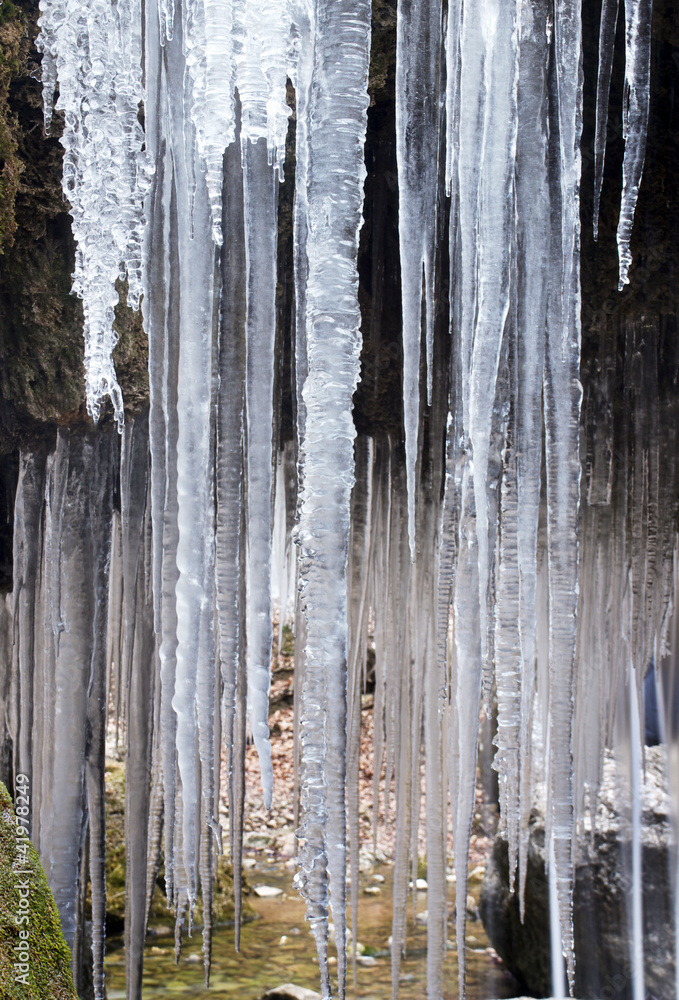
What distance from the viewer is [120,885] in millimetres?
6602

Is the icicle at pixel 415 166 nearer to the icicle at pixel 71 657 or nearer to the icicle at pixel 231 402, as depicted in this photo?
the icicle at pixel 231 402

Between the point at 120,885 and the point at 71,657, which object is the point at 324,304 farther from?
the point at 120,885

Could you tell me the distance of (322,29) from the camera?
221cm

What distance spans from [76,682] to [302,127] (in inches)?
97.8

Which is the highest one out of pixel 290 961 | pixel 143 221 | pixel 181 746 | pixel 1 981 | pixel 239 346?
pixel 143 221

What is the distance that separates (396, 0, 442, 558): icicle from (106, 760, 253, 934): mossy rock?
5.33m

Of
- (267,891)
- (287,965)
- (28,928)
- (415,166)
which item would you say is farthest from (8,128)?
(267,891)

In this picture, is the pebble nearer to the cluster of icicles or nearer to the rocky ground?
the rocky ground

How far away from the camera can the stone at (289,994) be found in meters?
5.02

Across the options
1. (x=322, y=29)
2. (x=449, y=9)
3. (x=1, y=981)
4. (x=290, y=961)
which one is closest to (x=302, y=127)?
(x=322, y=29)

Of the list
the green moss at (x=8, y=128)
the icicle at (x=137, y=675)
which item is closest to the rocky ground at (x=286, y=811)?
the icicle at (x=137, y=675)

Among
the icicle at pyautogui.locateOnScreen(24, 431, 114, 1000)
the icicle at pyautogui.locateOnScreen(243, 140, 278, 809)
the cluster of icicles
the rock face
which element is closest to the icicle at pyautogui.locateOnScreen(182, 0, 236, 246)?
the cluster of icicles

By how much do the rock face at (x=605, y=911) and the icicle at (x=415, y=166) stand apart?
396 centimetres

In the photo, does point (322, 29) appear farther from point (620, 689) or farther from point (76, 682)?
point (620, 689)
